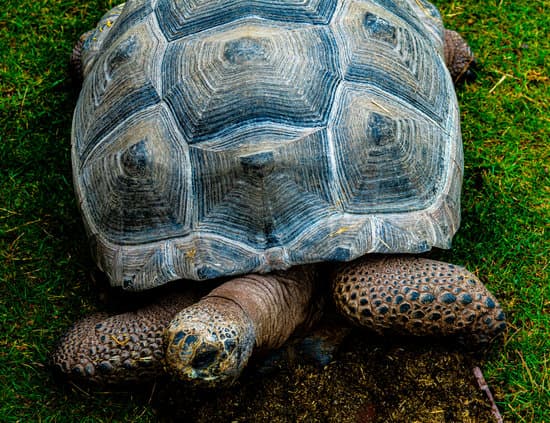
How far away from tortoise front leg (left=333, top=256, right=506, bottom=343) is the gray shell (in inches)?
5.5

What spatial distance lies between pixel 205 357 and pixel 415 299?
959 millimetres

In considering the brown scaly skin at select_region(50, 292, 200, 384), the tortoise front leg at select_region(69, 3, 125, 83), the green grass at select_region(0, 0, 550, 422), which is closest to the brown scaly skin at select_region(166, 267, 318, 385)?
the brown scaly skin at select_region(50, 292, 200, 384)

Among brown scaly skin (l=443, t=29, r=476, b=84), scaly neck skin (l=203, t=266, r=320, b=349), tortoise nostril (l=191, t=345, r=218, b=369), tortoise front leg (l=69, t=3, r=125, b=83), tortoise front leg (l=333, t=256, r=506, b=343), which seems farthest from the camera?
brown scaly skin (l=443, t=29, r=476, b=84)

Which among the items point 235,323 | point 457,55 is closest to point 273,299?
point 235,323

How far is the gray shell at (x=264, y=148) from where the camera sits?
9.52 feet

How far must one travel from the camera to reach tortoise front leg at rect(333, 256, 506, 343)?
297cm

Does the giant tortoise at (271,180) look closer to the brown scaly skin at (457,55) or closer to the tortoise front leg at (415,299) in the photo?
the tortoise front leg at (415,299)

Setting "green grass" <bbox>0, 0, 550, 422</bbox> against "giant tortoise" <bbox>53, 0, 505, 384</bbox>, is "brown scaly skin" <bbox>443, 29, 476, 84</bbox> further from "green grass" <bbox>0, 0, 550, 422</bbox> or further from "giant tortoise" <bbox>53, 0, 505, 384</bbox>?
"giant tortoise" <bbox>53, 0, 505, 384</bbox>

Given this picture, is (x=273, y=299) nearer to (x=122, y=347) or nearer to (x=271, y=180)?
(x=271, y=180)

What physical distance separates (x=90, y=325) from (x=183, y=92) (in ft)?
3.89

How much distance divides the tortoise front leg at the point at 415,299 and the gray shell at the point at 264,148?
0.14 m

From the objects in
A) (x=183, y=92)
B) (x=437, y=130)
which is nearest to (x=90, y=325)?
(x=183, y=92)

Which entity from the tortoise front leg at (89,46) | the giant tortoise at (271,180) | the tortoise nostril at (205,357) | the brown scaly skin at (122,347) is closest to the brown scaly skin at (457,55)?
the giant tortoise at (271,180)

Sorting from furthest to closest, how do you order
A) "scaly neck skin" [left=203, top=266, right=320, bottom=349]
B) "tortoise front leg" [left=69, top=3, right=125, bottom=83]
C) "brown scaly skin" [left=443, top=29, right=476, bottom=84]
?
"brown scaly skin" [left=443, top=29, right=476, bottom=84], "tortoise front leg" [left=69, top=3, right=125, bottom=83], "scaly neck skin" [left=203, top=266, right=320, bottom=349]
